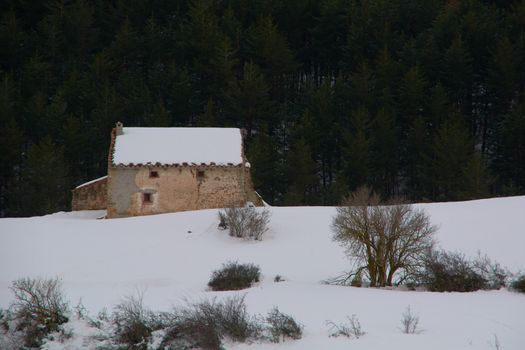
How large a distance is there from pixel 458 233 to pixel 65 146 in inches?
969

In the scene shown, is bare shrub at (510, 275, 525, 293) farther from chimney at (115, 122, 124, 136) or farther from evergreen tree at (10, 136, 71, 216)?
evergreen tree at (10, 136, 71, 216)

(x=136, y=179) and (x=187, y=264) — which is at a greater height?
(x=136, y=179)

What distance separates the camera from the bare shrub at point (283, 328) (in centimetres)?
1420

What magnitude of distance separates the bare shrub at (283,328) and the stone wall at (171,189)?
49.5 ft

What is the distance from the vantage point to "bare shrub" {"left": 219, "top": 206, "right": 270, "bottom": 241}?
79.6 ft

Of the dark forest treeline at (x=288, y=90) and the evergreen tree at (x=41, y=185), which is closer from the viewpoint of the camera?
the evergreen tree at (x=41, y=185)

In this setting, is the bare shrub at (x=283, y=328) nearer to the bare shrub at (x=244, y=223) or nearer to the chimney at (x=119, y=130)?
the bare shrub at (x=244, y=223)

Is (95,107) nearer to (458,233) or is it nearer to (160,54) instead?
(160,54)

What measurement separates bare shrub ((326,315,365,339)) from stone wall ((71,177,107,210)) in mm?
18864

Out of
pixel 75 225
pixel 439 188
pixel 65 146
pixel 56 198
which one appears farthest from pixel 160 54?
pixel 75 225

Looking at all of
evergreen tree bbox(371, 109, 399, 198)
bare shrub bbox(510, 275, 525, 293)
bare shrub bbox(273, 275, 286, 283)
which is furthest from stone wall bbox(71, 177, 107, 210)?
bare shrub bbox(510, 275, 525, 293)

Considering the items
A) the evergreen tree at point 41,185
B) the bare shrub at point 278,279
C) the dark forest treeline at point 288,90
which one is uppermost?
the dark forest treeline at point 288,90

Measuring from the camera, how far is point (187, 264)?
21.6 m

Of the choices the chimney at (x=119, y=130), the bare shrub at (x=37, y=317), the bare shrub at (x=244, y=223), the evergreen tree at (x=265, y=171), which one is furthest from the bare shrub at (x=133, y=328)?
the evergreen tree at (x=265, y=171)
